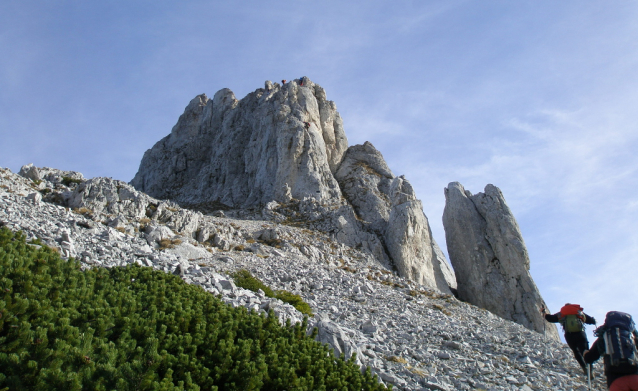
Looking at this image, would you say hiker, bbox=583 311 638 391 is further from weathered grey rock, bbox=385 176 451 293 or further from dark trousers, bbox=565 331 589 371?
weathered grey rock, bbox=385 176 451 293

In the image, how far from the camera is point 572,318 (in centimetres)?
1337

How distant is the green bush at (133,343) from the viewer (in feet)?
22.1

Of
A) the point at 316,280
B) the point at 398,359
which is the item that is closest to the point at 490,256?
the point at 316,280

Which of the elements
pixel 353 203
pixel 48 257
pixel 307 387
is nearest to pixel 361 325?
pixel 307 387

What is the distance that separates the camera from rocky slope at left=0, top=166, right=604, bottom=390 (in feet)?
41.2

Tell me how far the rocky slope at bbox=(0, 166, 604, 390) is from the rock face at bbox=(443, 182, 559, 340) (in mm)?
13521

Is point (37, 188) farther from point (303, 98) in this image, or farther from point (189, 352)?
point (303, 98)

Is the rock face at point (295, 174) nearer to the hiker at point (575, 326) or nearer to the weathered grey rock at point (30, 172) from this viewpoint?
the weathered grey rock at point (30, 172)

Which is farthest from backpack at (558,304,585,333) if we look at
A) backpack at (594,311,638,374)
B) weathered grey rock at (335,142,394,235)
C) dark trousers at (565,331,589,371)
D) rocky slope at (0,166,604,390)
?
weathered grey rock at (335,142,394,235)

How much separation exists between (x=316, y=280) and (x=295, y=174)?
31340 millimetres

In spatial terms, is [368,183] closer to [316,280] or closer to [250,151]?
[250,151]

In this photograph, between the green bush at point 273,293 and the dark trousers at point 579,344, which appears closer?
the dark trousers at point 579,344

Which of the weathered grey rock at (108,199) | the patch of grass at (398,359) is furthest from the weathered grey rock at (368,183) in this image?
the patch of grass at (398,359)

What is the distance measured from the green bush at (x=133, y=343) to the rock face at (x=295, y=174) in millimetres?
29507
